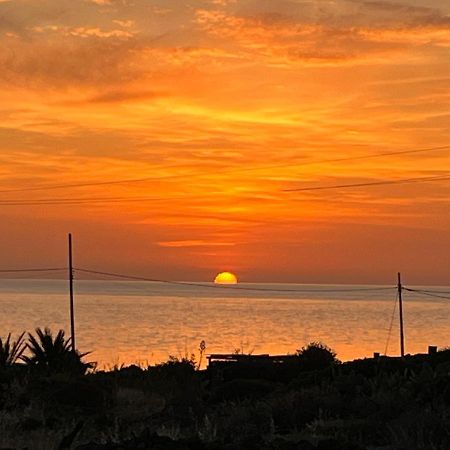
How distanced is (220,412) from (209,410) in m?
1.04

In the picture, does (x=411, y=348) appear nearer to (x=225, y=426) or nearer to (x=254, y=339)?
(x=254, y=339)

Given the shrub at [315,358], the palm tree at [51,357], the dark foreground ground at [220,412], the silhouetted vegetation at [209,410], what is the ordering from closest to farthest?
1. the dark foreground ground at [220,412]
2. the silhouetted vegetation at [209,410]
3. the palm tree at [51,357]
4. the shrub at [315,358]

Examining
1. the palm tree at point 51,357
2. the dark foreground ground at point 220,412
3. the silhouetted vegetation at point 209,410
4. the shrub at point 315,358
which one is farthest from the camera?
the shrub at point 315,358

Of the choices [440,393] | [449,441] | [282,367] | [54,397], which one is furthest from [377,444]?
[282,367]

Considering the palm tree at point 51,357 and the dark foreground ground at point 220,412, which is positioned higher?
the palm tree at point 51,357

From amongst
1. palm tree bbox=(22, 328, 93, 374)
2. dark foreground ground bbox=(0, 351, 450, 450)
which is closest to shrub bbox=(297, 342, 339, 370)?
dark foreground ground bbox=(0, 351, 450, 450)

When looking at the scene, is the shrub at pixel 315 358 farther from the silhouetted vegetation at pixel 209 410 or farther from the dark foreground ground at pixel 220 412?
the dark foreground ground at pixel 220 412

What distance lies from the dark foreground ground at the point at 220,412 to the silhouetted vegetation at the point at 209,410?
31 mm

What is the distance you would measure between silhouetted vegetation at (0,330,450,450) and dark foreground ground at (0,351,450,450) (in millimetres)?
31

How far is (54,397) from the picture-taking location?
75.4 feet

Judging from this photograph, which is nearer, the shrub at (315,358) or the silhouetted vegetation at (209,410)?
the silhouetted vegetation at (209,410)

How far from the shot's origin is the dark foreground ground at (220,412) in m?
14.1

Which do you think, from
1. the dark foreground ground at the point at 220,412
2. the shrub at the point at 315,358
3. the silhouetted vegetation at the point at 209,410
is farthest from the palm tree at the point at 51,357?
the shrub at the point at 315,358

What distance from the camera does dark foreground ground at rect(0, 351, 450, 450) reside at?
14094mm
